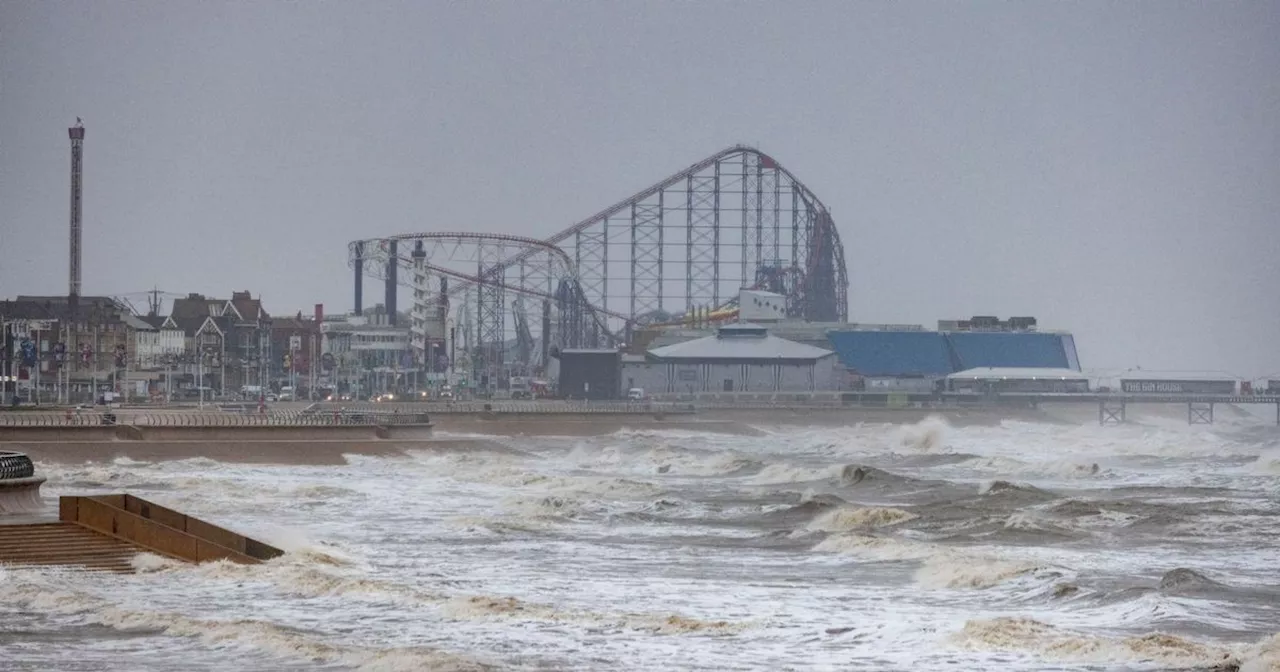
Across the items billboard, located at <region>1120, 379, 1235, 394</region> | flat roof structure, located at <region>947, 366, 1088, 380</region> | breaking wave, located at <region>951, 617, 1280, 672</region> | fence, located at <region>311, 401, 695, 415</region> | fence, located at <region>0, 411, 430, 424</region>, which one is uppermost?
flat roof structure, located at <region>947, 366, 1088, 380</region>

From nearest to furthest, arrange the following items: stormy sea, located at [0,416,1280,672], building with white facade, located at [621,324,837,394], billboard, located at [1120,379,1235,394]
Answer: stormy sea, located at [0,416,1280,672] → billboard, located at [1120,379,1235,394] → building with white facade, located at [621,324,837,394]

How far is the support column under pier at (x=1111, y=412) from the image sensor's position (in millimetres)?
136413

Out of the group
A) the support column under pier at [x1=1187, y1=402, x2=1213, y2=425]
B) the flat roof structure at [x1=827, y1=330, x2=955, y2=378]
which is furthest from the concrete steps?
the flat roof structure at [x1=827, y1=330, x2=955, y2=378]

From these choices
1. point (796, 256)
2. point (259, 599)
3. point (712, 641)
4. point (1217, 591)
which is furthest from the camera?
point (796, 256)

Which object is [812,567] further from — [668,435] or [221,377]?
[221,377]

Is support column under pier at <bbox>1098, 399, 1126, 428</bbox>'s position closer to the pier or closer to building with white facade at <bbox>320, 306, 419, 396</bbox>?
the pier

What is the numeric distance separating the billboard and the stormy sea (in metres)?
78.3

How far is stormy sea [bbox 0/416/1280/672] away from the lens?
2264cm

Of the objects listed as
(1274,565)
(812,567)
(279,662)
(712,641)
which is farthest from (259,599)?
(1274,565)

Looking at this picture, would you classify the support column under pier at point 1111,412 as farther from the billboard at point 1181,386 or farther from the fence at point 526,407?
the fence at point 526,407

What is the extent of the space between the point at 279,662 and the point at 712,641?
524 cm

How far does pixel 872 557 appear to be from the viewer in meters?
35.1

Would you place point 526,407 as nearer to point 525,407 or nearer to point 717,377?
point 525,407

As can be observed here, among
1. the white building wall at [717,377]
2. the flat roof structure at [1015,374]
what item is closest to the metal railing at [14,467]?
the white building wall at [717,377]
